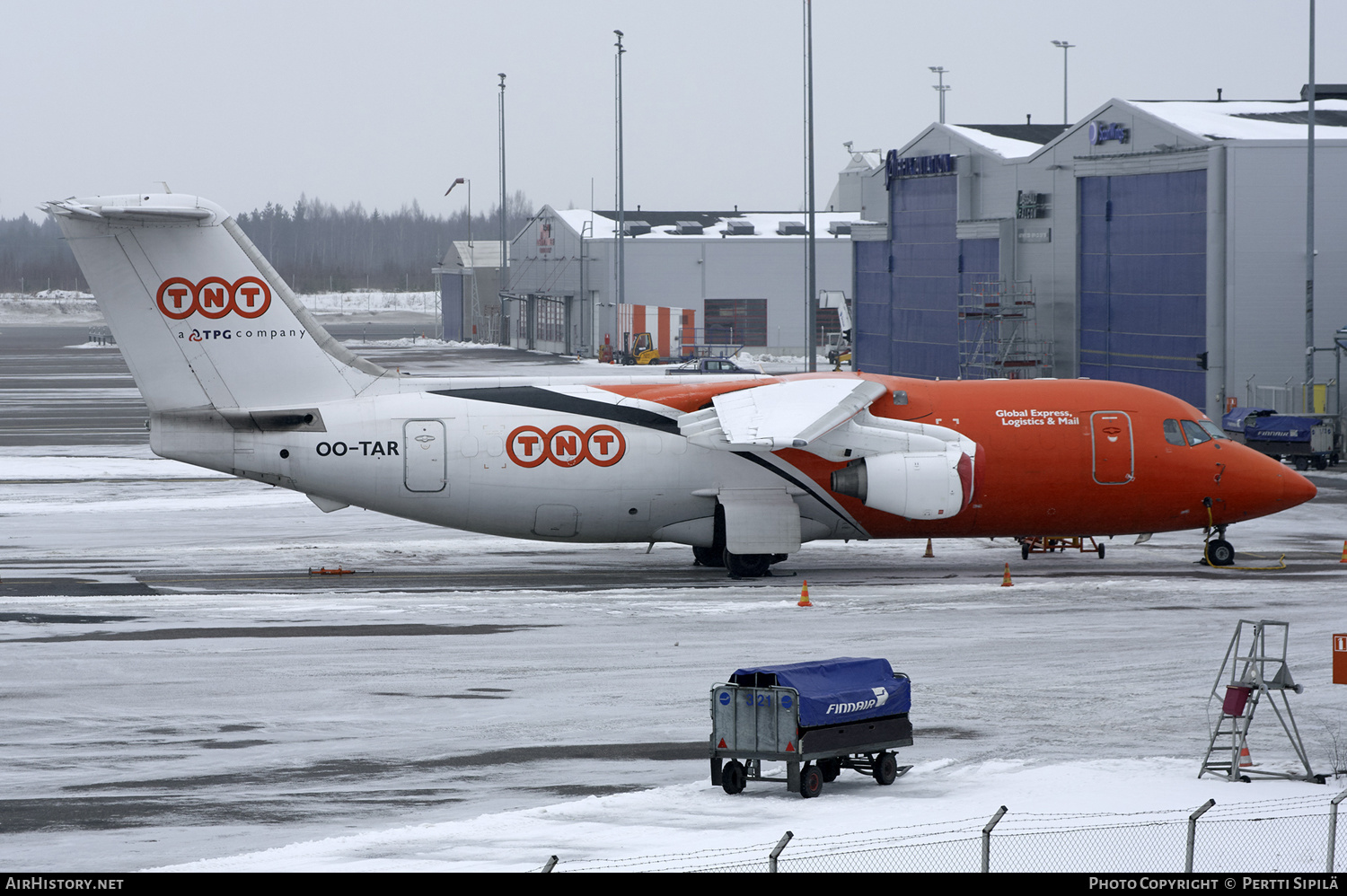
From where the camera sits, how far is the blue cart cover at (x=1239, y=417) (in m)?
42.5

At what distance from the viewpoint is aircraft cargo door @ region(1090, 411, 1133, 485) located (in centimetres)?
2711

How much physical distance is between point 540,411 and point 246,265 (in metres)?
5.79

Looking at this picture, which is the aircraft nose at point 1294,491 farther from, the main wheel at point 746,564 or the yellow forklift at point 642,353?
the yellow forklift at point 642,353

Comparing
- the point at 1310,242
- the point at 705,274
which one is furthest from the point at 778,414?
the point at 705,274

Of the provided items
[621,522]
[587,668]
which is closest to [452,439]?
[621,522]

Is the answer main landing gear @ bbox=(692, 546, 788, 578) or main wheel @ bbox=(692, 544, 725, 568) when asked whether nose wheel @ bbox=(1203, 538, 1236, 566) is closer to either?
main landing gear @ bbox=(692, 546, 788, 578)

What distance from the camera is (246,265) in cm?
2620

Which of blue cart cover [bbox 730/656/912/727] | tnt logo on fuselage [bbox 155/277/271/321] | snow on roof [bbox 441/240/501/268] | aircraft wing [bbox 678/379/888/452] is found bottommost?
blue cart cover [bbox 730/656/912/727]

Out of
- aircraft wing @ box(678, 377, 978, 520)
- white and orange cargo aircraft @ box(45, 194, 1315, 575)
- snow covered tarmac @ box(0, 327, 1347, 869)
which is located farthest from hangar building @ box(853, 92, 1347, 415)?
aircraft wing @ box(678, 377, 978, 520)

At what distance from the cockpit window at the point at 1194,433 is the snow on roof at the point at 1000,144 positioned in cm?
3366

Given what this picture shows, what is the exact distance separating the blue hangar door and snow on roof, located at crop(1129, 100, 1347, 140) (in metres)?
1.73

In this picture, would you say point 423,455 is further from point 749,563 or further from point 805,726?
point 805,726

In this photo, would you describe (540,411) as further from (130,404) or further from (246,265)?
(130,404)

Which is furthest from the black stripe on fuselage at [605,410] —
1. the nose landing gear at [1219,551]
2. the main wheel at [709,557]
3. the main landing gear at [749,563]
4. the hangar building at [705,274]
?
the hangar building at [705,274]
